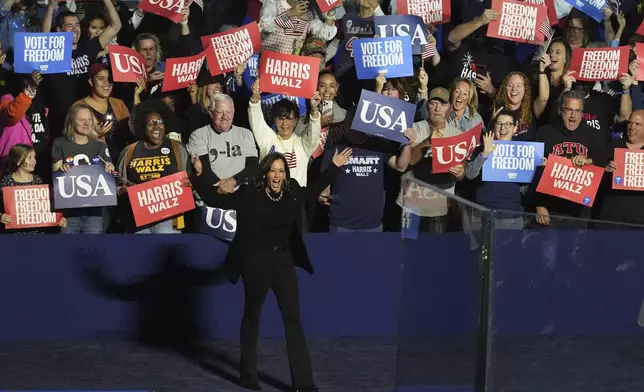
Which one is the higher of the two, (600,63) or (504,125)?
(600,63)

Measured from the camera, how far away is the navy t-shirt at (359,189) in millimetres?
12820

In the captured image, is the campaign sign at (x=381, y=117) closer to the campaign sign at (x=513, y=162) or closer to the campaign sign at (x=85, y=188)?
the campaign sign at (x=513, y=162)

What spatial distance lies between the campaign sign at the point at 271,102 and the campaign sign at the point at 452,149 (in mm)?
1664

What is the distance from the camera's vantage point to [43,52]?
13258 mm

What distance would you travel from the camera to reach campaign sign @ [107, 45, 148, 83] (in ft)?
43.5

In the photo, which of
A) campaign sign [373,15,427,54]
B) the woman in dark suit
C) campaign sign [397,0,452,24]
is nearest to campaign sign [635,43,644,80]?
campaign sign [397,0,452,24]

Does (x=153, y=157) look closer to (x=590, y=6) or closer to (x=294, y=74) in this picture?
(x=294, y=74)

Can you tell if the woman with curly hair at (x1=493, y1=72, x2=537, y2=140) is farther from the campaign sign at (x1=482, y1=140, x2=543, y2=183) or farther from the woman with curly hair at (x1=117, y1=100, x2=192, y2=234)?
the woman with curly hair at (x1=117, y1=100, x2=192, y2=234)

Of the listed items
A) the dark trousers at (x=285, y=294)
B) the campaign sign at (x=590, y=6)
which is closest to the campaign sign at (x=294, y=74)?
the dark trousers at (x=285, y=294)

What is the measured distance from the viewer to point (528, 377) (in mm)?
6738

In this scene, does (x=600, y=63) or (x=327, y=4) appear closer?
(x=600, y=63)

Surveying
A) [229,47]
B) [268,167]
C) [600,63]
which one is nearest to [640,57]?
[600,63]

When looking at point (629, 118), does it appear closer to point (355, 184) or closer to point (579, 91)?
point (579, 91)

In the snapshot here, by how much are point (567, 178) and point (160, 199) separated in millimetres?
3774
